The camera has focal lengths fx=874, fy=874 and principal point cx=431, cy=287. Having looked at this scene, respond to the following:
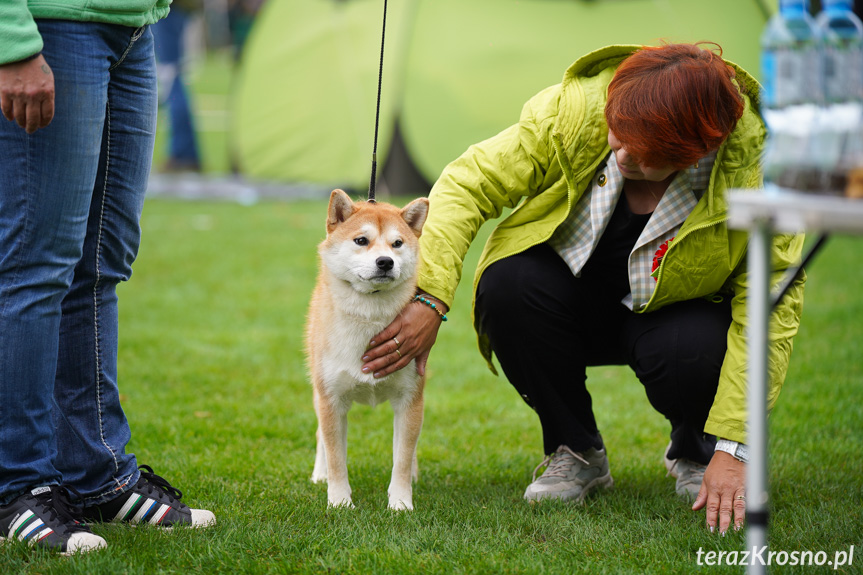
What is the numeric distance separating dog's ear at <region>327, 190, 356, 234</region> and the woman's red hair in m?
0.76

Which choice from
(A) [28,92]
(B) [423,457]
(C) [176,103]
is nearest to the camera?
(A) [28,92]

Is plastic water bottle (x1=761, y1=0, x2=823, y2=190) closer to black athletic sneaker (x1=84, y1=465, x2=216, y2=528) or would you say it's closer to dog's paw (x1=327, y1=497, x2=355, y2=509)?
dog's paw (x1=327, y1=497, x2=355, y2=509)

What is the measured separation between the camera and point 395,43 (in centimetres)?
764

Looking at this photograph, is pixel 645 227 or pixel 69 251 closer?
pixel 69 251

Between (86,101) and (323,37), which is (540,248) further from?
(323,37)

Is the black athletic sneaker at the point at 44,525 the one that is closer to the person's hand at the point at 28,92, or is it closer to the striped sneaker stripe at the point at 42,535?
the striped sneaker stripe at the point at 42,535

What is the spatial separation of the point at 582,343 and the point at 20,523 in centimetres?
153

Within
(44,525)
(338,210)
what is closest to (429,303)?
(338,210)

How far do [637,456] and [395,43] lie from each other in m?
5.47

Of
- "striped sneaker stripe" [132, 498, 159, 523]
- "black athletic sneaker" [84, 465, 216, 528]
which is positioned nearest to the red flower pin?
"black athletic sneaker" [84, 465, 216, 528]

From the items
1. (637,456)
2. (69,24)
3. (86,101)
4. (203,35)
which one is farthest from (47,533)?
(203,35)

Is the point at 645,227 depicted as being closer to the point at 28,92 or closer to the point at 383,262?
the point at 383,262

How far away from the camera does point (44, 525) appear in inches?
75.9

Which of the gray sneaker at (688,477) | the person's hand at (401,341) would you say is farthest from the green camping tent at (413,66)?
the person's hand at (401,341)
